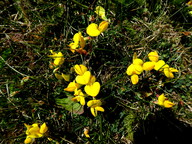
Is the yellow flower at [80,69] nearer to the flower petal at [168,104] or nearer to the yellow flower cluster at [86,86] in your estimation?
the yellow flower cluster at [86,86]

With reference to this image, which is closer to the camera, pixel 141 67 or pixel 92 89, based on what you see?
pixel 92 89

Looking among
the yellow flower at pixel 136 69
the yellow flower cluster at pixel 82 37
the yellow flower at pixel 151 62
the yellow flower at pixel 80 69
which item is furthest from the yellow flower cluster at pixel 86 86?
the yellow flower at pixel 151 62

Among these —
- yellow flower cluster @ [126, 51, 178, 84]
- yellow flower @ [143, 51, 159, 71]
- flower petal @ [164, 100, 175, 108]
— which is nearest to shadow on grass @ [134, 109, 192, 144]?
flower petal @ [164, 100, 175, 108]

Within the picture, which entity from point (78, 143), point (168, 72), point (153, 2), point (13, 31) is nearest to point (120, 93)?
point (168, 72)

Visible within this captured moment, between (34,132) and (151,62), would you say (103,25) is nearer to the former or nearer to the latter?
(151,62)

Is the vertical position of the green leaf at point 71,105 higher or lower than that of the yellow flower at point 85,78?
lower

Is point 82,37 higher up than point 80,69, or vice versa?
point 82,37

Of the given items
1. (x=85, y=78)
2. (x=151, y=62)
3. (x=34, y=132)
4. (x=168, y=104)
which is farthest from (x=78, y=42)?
(x=168, y=104)
